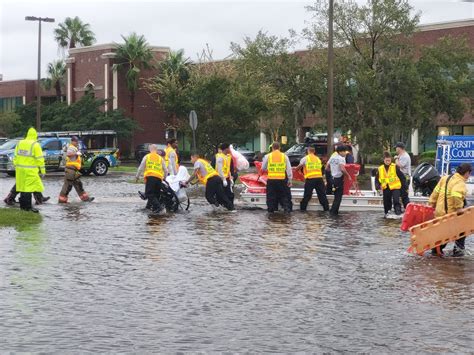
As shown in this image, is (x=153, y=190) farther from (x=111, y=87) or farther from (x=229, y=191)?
(x=111, y=87)

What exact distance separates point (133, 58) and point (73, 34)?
19.8 meters

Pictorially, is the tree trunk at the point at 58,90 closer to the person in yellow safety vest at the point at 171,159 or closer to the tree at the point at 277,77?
the tree at the point at 277,77

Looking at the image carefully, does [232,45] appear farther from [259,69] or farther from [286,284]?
[286,284]

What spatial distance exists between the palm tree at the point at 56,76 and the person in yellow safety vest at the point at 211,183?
62570 mm

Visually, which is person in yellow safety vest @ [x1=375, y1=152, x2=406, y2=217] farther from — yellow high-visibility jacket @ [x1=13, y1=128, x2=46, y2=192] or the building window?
the building window

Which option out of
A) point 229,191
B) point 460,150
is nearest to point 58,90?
point 229,191

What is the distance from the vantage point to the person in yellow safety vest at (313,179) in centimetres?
2005

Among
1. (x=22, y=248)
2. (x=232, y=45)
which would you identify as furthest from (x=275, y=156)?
(x=232, y=45)

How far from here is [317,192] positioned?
2047 centimetres

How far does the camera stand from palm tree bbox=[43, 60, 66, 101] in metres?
80.5

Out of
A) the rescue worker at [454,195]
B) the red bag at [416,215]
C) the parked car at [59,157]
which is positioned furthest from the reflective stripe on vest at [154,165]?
the parked car at [59,157]

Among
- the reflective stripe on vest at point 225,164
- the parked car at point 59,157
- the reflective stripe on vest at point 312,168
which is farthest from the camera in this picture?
the parked car at point 59,157

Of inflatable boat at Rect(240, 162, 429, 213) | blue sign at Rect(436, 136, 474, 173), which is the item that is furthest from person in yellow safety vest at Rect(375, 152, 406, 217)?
blue sign at Rect(436, 136, 474, 173)

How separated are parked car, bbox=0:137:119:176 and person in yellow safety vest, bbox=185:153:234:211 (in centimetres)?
1763
